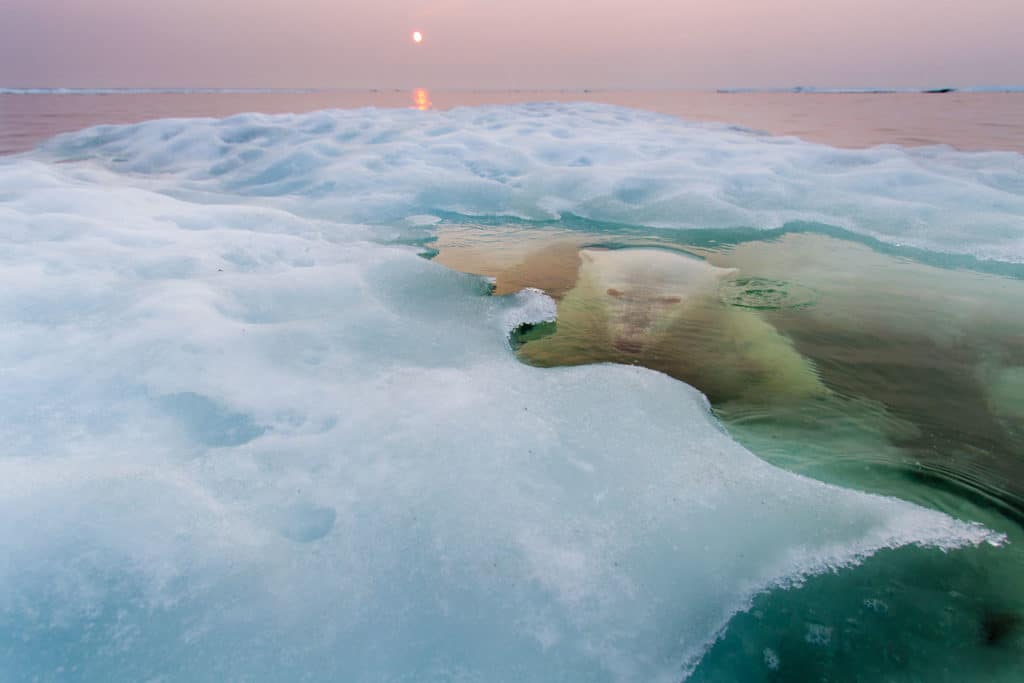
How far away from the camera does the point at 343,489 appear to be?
171 centimetres

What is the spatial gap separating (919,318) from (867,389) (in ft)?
3.71

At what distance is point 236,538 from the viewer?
1.51 m

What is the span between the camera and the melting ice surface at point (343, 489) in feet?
4.25

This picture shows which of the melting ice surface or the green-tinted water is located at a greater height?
the melting ice surface

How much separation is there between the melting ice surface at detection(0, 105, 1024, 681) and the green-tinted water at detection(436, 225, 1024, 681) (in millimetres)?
122

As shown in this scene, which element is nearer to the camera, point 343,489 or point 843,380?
point 343,489

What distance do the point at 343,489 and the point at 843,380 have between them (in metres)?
2.36

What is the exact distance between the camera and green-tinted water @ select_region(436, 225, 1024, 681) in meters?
1.38

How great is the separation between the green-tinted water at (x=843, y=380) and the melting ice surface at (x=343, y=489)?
0.12m

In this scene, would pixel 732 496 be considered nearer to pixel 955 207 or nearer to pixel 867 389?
pixel 867 389

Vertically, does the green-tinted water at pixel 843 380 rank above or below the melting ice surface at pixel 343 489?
below

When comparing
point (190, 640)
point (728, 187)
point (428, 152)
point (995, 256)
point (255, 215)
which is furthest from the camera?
point (428, 152)

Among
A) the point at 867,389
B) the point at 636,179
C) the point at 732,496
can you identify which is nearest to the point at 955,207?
the point at 636,179

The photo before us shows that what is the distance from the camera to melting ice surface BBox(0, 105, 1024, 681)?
51.0 inches
